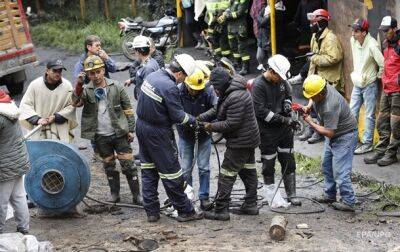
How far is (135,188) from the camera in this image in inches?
366

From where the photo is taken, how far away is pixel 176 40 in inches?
711

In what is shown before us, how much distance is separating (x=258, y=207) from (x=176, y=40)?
954 cm

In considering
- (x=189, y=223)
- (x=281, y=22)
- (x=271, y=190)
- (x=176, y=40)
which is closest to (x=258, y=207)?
(x=271, y=190)

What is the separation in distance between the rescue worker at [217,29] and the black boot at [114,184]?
6.65 m

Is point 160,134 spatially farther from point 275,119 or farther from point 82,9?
point 82,9

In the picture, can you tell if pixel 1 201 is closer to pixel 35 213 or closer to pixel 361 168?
pixel 35 213

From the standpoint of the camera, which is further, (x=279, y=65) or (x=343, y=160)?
(x=343, y=160)

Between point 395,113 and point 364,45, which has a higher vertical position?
point 364,45

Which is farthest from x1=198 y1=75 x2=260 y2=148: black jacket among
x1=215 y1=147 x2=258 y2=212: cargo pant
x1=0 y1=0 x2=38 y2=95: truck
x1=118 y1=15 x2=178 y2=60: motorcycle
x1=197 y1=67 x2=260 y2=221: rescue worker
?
x1=118 y1=15 x2=178 y2=60: motorcycle

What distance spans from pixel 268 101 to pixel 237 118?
2.38 feet

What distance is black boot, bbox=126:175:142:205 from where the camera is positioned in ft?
30.3

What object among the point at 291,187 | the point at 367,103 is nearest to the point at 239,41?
the point at 367,103

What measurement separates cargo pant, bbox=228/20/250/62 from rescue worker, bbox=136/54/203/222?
6.70 m

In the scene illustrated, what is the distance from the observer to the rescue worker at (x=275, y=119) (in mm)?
8781
